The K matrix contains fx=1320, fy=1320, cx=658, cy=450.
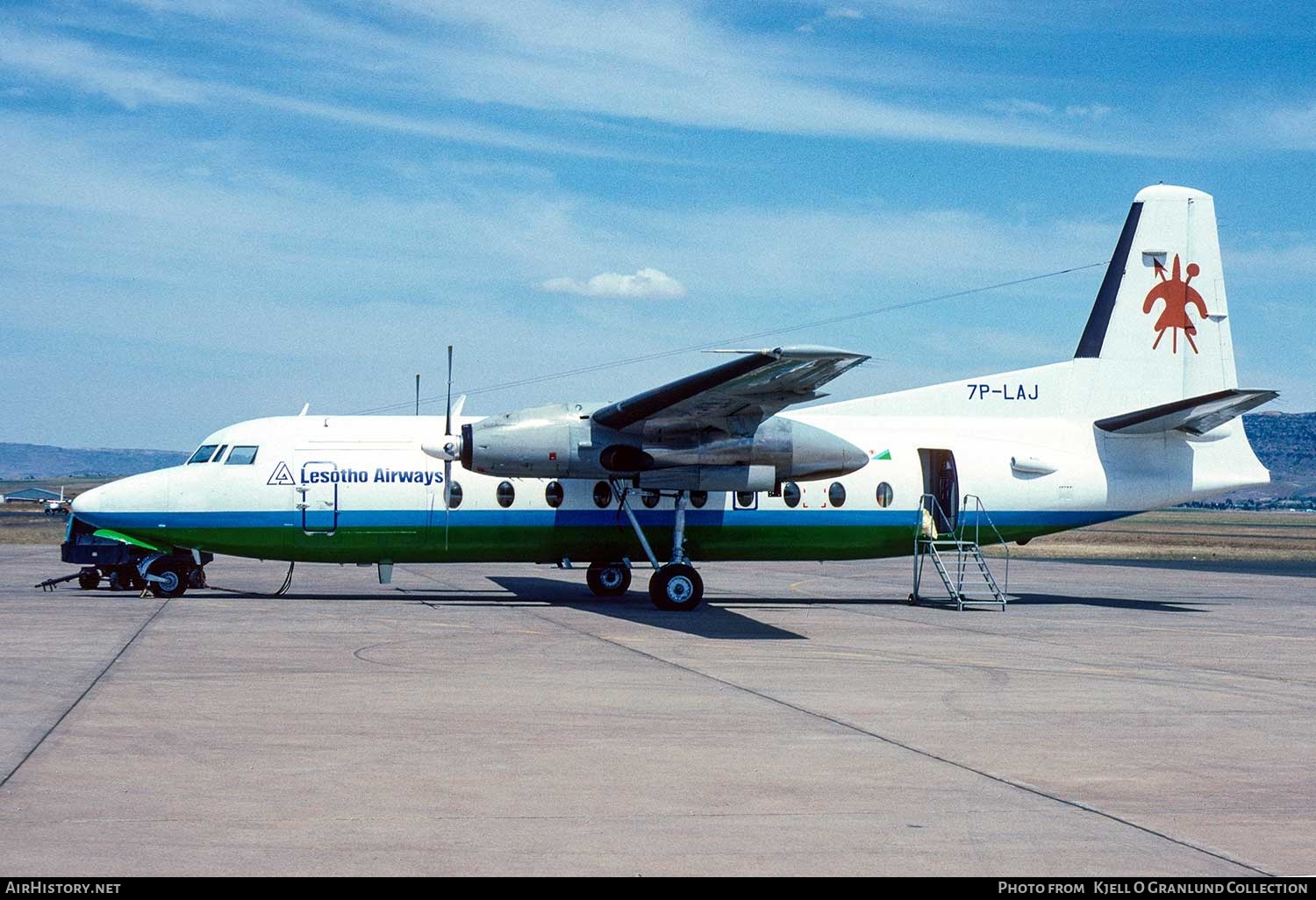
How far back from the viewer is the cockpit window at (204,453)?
23422mm

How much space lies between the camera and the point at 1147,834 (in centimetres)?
737

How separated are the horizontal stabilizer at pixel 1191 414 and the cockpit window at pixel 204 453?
54.6ft

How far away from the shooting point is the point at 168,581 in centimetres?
2394

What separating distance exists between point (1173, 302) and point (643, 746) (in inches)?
784

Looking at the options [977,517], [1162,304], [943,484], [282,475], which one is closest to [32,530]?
[282,475]

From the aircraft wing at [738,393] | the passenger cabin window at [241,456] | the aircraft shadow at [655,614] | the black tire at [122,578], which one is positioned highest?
the aircraft wing at [738,393]

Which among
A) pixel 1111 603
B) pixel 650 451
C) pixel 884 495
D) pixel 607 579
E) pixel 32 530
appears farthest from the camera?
pixel 32 530

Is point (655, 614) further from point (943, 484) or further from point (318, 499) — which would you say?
point (943, 484)

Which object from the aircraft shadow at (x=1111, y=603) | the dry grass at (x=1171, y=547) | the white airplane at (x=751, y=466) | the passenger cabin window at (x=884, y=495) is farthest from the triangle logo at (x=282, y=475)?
the dry grass at (x=1171, y=547)

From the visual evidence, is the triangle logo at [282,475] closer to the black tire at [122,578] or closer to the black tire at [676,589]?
the black tire at [122,578]

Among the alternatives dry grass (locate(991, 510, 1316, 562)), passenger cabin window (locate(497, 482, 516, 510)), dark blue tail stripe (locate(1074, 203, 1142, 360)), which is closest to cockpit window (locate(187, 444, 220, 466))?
passenger cabin window (locate(497, 482, 516, 510))

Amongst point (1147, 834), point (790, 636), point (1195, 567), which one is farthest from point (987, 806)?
point (1195, 567)
